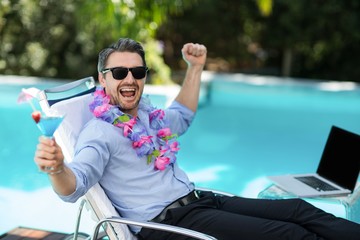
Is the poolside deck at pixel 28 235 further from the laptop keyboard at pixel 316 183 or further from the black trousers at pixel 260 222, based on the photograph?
the laptop keyboard at pixel 316 183

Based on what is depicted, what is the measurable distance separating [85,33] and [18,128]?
3.63m

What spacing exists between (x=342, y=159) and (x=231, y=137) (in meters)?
3.90

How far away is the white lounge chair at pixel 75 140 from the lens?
2.46 meters

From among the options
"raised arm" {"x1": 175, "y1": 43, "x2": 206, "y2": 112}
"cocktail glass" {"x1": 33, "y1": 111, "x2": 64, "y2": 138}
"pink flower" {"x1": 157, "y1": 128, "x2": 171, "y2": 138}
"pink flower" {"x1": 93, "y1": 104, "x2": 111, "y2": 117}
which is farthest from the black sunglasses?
"cocktail glass" {"x1": 33, "y1": 111, "x2": 64, "y2": 138}

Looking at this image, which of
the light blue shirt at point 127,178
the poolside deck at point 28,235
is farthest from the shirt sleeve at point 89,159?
the poolside deck at point 28,235

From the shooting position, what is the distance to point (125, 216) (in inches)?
107

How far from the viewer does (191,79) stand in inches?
133

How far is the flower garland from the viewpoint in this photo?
2.73 meters

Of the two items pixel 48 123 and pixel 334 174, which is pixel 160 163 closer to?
pixel 48 123

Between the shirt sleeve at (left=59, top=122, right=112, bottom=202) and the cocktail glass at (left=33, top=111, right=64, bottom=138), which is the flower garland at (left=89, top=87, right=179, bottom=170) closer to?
the shirt sleeve at (left=59, top=122, right=112, bottom=202)

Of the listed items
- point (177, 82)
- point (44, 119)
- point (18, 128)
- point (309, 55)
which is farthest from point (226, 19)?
point (44, 119)

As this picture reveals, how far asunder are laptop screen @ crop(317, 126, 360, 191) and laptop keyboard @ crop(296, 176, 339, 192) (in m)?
0.07

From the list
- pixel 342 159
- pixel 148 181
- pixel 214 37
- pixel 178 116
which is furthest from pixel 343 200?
pixel 214 37

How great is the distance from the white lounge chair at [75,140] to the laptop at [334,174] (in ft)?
3.84
